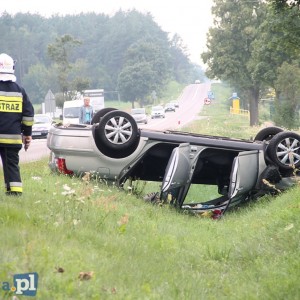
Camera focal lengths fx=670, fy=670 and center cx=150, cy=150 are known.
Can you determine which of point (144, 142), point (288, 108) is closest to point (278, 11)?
point (288, 108)

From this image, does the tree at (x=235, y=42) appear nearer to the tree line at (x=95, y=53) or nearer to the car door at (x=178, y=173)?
the car door at (x=178, y=173)

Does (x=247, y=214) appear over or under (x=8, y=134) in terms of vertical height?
under

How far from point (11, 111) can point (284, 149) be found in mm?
4094

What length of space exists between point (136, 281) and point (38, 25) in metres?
131

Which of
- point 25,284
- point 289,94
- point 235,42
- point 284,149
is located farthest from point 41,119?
point 25,284

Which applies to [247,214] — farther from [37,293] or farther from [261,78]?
[261,78]

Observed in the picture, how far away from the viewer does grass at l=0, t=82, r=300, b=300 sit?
446cm

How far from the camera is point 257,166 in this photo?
944 cm

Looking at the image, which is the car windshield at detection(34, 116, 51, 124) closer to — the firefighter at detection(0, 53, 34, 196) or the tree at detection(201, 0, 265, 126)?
the tree at detection(201, 0, 265, 126)

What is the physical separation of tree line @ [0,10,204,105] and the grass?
91.4 m

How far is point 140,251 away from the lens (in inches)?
229

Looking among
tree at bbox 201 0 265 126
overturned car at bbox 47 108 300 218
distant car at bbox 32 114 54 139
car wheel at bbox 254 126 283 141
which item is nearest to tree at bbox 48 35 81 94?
tree at bbox 201 0 265 126

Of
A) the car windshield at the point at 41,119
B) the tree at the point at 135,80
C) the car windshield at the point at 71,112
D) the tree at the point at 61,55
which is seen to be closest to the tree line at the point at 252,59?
the car windshield at the point at 71,112

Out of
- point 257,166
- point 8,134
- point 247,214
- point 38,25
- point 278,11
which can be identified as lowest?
point 247,214
